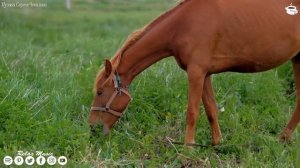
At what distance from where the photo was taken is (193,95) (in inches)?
222

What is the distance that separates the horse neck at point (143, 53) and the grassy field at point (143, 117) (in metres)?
0.69

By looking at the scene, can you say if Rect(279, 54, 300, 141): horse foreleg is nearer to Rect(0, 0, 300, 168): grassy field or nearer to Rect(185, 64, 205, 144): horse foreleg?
Rect(0, 0, 300, 168): grassy field

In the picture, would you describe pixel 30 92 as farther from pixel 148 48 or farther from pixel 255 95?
pixel 255 95

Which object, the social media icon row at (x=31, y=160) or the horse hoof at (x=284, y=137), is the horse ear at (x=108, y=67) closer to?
the social media icon row at (x=31, y=160)

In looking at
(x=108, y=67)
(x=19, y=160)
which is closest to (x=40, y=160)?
(x=19, y=160)

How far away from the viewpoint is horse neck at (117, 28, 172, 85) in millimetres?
5840

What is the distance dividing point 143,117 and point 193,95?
37.5 inches

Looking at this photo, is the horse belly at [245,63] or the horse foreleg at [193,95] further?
the horse belly at [245,63]

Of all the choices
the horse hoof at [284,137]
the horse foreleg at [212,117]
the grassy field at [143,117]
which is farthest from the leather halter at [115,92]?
the horse hoof at [284,137]

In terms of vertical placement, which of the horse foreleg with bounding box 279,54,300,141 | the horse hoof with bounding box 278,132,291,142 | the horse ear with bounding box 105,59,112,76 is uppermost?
the horse ear with bounding box 105,59,112,76

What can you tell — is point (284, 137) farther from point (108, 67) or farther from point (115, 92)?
point (108, 67)

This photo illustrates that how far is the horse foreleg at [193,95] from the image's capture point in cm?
558

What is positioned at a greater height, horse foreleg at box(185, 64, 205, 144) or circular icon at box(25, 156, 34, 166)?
horse foreleg at box(185, 64, 205, 144)

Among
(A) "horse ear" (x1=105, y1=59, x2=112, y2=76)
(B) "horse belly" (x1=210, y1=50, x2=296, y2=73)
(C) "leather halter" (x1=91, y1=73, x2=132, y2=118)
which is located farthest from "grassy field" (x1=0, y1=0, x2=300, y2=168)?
(B) "horse belly" (x1=210, y1=50, x2=296, y2=73)
